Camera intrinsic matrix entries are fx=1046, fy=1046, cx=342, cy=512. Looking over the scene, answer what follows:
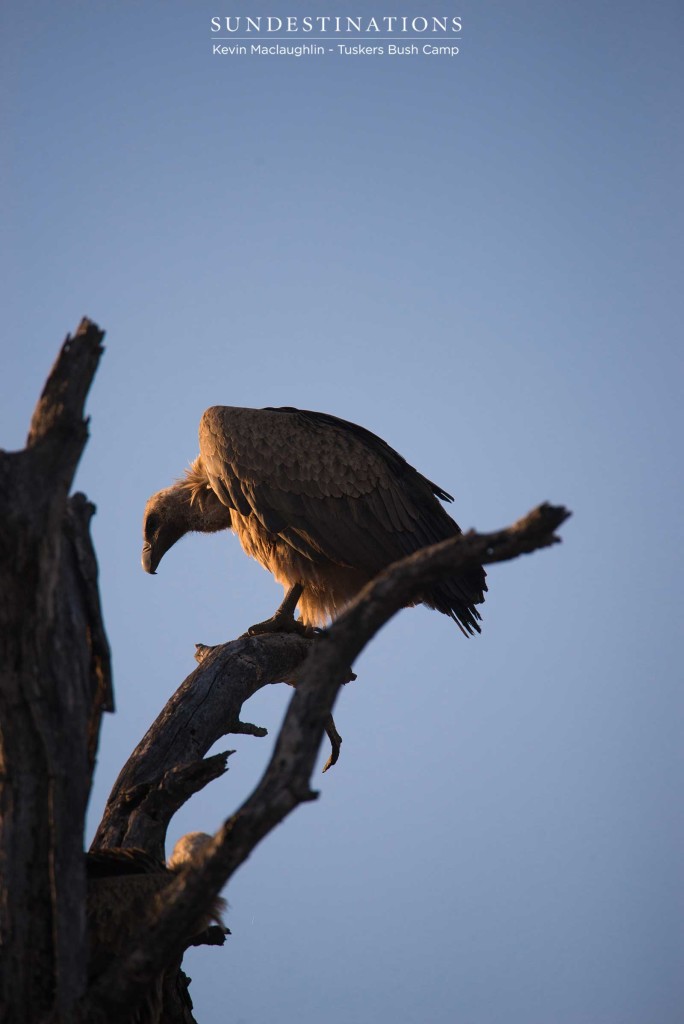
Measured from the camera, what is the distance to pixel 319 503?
25.5 feet

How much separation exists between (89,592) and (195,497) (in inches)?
208

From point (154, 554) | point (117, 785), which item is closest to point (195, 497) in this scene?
point (154, 554)

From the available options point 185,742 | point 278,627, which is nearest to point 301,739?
point 185,742

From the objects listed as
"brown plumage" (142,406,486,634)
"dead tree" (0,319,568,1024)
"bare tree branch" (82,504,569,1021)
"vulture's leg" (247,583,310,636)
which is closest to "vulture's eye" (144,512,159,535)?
"brown plumage" (142,406,486,634)

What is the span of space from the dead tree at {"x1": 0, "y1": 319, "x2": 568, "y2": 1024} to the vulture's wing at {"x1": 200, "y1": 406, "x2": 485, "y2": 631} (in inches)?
171

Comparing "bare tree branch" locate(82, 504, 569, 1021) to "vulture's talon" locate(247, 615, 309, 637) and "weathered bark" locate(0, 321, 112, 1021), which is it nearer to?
"weathered bark" locate(0, 321, 112, 1021)

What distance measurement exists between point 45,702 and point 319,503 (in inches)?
190

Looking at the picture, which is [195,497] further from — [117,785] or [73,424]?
[73,424]

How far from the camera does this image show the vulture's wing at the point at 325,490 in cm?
759

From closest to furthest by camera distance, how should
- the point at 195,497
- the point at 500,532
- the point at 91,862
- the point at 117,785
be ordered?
the point at 500,532, the point at 91,862, the point at 117,785, the point at 195,497

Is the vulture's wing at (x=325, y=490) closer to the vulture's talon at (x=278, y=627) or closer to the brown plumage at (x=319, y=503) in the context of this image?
the brown plumage at (x=319, y=503)

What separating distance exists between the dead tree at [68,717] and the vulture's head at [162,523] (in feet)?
17.5

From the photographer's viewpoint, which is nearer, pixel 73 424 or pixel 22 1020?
pixel 73 424

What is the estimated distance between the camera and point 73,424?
2.97 metres
